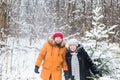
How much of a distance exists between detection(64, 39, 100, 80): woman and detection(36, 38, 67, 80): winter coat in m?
0.20

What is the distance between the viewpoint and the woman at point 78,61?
22.6ft

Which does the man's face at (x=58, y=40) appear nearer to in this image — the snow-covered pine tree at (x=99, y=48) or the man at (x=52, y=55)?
the man at (x=52, y=55)

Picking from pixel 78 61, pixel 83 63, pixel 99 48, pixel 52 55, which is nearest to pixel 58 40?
pixel 52 55

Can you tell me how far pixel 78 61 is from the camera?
6926 mm

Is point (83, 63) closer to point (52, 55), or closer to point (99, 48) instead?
point (52, 55)

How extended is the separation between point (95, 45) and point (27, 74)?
404 cm

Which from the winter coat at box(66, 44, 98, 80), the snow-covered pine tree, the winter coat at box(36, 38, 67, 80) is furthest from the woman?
the snow-covered pine tree

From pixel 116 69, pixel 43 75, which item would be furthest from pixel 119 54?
pixel 43 75

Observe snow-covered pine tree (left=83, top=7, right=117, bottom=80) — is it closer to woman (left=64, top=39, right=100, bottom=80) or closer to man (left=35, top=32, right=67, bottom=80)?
woman (left=64, top=39, right=100, bottom=80)

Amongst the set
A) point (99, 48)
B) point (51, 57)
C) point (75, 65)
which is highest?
point (99, 48)

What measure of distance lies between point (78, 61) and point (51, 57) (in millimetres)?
679

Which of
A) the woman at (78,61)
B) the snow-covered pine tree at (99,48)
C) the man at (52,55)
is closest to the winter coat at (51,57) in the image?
the man at (52,55)

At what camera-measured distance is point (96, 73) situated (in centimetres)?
724

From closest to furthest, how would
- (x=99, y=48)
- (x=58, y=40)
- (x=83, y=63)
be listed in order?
(x=83, y=63) → (x=58, y=40) → (x=99, y=48)
